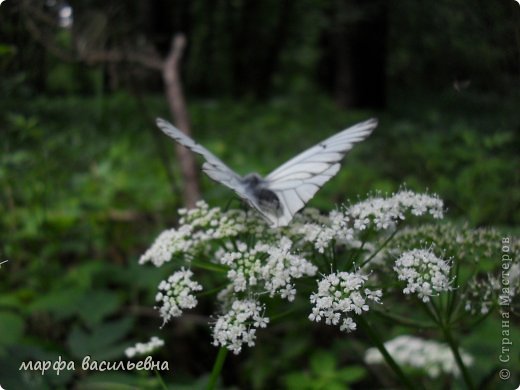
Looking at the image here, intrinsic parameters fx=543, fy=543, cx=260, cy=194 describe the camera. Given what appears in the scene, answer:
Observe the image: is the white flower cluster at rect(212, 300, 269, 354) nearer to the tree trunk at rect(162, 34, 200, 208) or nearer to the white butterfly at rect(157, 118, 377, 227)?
the white butterfly at rect(157, 118, 377, 227)

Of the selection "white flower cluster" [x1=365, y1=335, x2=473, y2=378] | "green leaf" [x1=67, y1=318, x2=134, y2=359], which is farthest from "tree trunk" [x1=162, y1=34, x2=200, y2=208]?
"white flower cluster" [x1=365, y1=335, x2=473, y2=378]

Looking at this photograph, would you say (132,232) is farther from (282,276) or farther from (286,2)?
(286,2)

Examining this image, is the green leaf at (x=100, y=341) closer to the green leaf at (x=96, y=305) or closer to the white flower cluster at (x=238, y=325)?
the green leaf at (x=96, y=305)

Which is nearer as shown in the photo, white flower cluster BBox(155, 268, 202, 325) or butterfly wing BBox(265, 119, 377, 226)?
white flower cluster BBox(155, 268, 202, 325)

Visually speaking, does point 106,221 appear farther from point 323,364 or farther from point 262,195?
point 262,195

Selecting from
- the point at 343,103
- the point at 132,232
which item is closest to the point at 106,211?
the point at 132,232

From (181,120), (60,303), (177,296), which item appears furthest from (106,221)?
(177,296)

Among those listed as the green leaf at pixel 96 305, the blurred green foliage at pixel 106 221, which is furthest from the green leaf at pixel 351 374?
the green leaf at pixel 96 305
